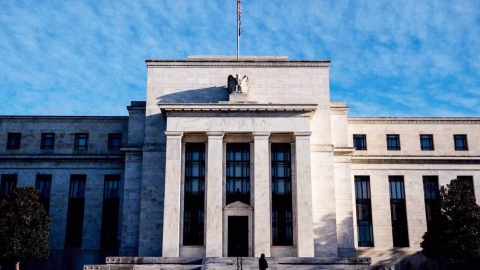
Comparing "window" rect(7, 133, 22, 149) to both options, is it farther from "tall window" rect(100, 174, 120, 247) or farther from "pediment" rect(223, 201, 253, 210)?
"pediment" rect(223, 201, 253, 210)

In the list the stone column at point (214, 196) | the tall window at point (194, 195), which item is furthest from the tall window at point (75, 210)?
the stone column at point (214, 196)

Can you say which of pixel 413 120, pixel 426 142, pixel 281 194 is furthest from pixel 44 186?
pixel 426 142

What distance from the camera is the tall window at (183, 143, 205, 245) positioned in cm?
3975

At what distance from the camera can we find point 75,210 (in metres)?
45.6

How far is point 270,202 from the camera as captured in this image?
130ft

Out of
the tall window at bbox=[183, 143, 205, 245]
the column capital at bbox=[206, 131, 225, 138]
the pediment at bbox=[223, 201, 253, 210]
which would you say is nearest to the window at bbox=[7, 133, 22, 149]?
the tall window at bbox=[183, 143, 205, 245]

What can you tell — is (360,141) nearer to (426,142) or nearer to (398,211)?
(426,142)

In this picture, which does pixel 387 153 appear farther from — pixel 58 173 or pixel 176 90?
pixel 58 173

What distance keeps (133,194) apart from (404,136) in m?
23.6

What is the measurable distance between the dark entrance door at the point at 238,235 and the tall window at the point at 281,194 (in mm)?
2144

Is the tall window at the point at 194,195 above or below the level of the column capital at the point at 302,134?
below

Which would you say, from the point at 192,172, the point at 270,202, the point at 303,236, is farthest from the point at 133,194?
the point at 303,236

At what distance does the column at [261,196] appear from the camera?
38250mm

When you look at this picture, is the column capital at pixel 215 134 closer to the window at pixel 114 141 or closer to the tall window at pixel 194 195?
the tall window at pixel 194 195
